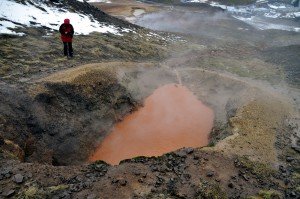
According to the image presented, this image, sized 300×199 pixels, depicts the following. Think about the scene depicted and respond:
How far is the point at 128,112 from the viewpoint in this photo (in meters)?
17.3

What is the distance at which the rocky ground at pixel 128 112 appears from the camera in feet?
34.4

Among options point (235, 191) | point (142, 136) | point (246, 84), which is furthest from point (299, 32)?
point (235, 191)

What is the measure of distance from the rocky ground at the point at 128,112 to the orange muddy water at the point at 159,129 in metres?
0.50

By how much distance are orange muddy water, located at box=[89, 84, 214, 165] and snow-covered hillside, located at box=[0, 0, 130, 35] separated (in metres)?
8.86

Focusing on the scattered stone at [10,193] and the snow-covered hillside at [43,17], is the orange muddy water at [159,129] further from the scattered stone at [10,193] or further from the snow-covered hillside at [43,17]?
the snow-covered hillside at [43,17]

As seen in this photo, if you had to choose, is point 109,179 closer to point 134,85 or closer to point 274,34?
point 134,85

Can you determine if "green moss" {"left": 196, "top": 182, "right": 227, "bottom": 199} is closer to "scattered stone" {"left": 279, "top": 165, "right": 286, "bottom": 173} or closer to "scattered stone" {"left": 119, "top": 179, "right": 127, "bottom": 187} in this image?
"scattered stone" {"left": 119, "top": 179, "right": 127, "bottom": 187}

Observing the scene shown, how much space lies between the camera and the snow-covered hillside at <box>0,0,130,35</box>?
21.3 metres

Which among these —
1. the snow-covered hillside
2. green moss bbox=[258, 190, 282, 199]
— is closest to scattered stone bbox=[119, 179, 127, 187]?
green moss bbox=[258, 190, 282, 199]

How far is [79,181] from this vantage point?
1038cm

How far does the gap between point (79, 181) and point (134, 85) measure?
9159 millimetres

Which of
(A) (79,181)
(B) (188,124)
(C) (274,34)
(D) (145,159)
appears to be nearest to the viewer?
(A) (79,181)

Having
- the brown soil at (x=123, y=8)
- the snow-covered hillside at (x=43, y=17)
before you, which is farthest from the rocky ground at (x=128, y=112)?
the brown soil at (x=123, y=8)

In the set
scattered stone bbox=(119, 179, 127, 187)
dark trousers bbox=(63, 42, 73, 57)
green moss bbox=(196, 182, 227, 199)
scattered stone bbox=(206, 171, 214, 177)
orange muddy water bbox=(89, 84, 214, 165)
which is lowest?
orange muddy water bbox=(89, 84, 214, 165)
